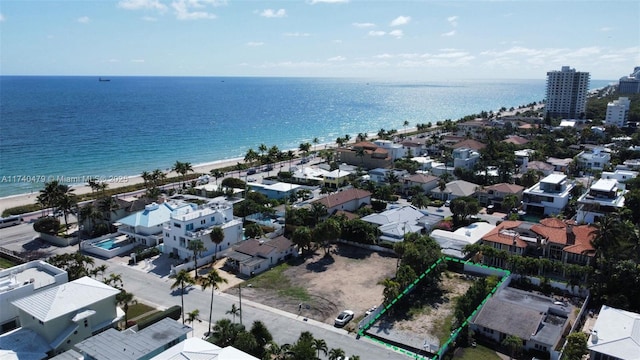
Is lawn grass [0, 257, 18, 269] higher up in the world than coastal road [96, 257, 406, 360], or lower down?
lower down

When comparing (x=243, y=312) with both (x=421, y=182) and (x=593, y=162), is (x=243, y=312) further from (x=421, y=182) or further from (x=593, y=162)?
(x=593, y=162)

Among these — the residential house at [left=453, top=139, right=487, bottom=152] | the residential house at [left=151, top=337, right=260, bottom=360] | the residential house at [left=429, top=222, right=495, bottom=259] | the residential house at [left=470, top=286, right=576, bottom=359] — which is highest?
the residential house at [left=453, top=139, right=487, bottom=152]

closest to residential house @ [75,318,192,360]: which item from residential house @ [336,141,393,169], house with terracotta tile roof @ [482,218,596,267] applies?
house with terracotta tile roof @ [482,218,596,267]

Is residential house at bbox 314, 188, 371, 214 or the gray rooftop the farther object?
residential house at bbox 314, 188, 371, 214

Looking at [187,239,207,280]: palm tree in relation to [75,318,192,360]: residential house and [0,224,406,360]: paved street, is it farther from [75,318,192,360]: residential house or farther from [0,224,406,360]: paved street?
[75,318,192,360]: residential house

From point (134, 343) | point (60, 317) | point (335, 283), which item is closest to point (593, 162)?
point (335, 283)

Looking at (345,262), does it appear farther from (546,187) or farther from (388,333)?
(546,187)
